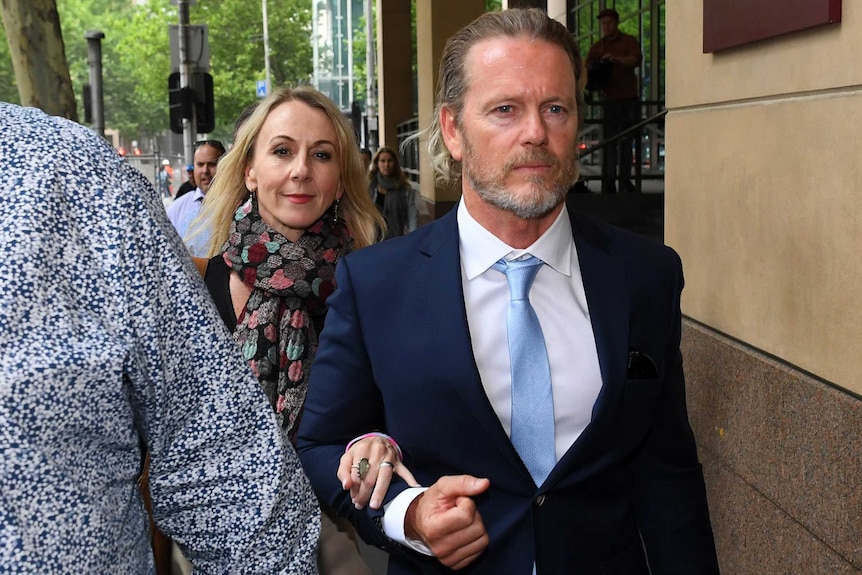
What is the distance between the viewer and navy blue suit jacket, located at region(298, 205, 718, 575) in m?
2.45

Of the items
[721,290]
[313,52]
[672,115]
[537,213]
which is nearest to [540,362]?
[537,213]

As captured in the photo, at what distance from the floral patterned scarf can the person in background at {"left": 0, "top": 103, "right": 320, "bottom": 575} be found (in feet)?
6.55

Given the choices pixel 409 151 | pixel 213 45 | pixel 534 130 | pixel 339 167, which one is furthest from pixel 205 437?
pixel 213 45

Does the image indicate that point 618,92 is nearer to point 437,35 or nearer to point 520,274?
point 437,35

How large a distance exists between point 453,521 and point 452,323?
465 millimetres

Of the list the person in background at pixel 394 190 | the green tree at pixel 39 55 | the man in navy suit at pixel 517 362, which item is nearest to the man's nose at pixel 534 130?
the man in navy suit at pixel 517 362

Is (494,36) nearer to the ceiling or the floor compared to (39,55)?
nearer to the floor

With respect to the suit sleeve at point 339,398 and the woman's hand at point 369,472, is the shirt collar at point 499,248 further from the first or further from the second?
the woman's hand at point 369,472

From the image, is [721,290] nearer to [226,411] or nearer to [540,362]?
[540,362]

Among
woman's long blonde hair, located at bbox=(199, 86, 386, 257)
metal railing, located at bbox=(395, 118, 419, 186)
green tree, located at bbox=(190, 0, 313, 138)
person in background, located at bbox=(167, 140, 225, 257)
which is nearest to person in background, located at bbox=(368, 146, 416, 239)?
person in background, located at bbox=(167, 140, 225, 257)

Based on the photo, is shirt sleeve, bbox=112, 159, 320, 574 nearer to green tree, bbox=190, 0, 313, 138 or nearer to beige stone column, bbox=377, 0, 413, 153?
beige stone column, bbox=377, 0, 413, 153

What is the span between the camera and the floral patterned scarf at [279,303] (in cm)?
388

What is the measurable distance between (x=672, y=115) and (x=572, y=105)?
9.69ft

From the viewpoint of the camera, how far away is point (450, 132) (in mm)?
2893
